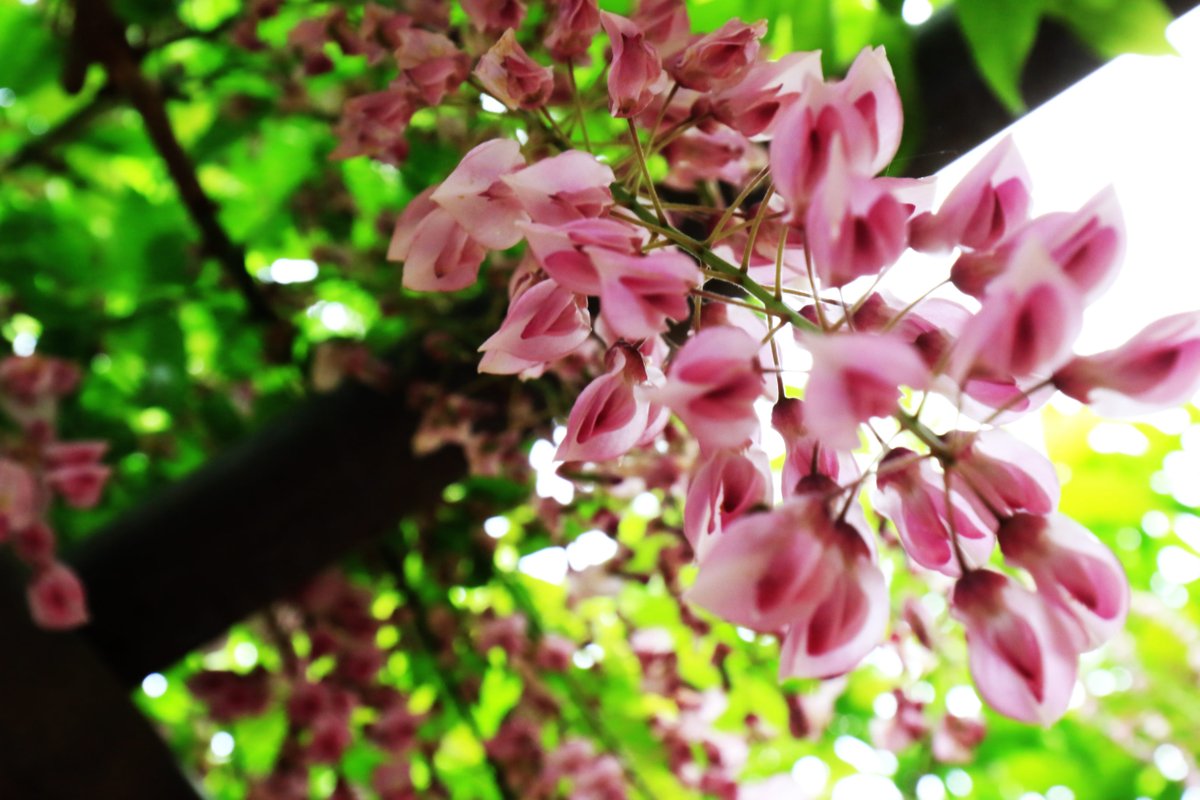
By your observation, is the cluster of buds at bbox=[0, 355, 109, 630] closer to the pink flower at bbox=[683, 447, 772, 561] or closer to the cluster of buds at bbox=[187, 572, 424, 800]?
the cluster of buds at bbox=[187, 572, 424, 800]

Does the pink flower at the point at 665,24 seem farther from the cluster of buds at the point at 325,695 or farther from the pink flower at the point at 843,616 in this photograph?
the cluster of buds at the point at 325,695

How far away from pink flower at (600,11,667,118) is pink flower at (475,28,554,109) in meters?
0.02

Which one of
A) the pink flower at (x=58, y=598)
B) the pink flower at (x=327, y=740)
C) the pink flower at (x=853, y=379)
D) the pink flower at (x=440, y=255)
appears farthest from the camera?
the pink flower at (x=327, y=740)

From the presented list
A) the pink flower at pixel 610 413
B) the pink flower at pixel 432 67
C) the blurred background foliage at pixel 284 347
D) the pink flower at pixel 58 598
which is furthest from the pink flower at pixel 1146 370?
the pink flower at pixel 58 598

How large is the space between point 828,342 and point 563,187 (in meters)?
0.09

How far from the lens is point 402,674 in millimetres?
938

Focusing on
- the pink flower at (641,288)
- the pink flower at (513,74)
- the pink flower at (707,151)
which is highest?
the pink flower at (513,74)

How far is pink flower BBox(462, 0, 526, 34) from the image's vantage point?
0.34 metres

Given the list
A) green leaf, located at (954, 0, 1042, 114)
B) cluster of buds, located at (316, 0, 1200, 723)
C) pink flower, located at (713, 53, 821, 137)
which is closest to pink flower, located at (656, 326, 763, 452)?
cluster of buds, located at (316, 0, 1200, 723)

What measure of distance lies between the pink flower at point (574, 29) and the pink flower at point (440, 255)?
0.07 metres

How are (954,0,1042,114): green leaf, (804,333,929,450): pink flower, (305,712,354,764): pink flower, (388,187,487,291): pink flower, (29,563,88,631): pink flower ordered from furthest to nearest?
1. (305,712,354,764): pink flower
2. (29,563,88,631): pink flower
3. (954,0,1042,114): green leaf
4. (388,187,487,291): pink flower
5. (804,333,929,450): pink flower

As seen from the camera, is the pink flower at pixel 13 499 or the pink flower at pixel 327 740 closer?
the pink flower at pixel 13 499

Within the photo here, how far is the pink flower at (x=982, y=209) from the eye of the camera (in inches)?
10.1

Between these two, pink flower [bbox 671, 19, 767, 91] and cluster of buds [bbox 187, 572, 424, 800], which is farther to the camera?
cluster of buds [bbox 187, 572, 424, 800]
